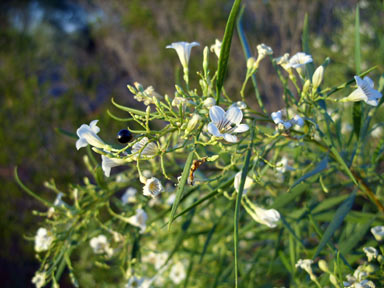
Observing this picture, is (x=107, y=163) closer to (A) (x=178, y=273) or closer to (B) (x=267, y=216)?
(B) (x=267, y=216)

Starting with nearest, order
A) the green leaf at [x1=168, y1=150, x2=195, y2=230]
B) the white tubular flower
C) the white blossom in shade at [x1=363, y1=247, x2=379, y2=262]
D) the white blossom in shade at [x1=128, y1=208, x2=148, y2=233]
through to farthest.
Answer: the green leaf at [x1=168, y1=150, x2=195, y2=230]
the white tubular flower
the white blossom in shade at [x1=363, y1=247, x2=379, y2=262]
the white blossom in shade at [x1=128, y1=208, x2=148, y2=233]

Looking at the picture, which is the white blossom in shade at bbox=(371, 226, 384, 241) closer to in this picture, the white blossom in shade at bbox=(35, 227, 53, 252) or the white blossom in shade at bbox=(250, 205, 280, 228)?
the white blossom in shade at bbox=(250, 205, 280, 228)

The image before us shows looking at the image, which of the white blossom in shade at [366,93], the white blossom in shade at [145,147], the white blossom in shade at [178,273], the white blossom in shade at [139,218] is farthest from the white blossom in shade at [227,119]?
the white blossom in shade at [178,273]

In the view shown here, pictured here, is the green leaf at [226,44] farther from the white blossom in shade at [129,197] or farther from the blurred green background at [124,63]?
the blurred green background at [124,63]

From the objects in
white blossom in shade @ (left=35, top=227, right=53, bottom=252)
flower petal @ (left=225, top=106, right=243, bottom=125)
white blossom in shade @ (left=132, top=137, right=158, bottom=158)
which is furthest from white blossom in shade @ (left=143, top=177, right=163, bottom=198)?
white blossom in shade @ (left=35, top=227, right=53, bottom=252)

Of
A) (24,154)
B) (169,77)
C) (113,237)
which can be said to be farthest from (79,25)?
(113,237)

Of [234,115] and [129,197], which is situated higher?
[234,115]

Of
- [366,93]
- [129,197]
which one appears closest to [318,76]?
[366,93]
